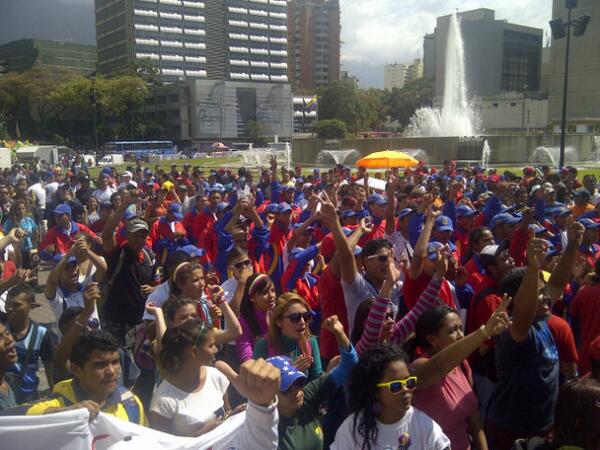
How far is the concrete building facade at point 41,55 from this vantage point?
123312 millimetres

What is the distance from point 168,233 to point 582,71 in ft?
273

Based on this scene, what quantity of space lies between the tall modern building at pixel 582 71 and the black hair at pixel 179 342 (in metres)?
78.3

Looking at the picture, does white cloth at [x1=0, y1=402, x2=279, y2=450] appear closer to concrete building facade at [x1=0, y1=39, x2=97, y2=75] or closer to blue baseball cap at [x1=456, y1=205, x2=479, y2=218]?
blue baseball cap at [x1=456, y1=205, x2=479, y2=218]

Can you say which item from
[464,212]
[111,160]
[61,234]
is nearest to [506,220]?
[464,212]

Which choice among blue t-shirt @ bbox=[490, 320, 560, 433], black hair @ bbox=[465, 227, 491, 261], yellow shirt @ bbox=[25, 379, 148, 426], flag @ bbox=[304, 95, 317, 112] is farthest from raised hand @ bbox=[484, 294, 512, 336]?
flag @ bbox=[304, 95, 317, 112]

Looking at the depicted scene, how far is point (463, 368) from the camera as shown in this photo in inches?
136

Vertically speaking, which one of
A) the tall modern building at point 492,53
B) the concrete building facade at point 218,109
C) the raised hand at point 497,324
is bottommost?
the raised hand at point 497,324

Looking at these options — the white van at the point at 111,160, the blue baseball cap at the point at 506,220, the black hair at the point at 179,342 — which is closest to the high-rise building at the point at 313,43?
the white van at the point at 111,160

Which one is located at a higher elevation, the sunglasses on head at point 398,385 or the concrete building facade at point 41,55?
the concrete building facade at point 41,55

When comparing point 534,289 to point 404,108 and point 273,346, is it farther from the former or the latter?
point 404,108

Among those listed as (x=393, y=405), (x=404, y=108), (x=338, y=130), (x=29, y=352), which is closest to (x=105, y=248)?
(x=29, y=352)

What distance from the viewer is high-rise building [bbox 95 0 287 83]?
106 metres

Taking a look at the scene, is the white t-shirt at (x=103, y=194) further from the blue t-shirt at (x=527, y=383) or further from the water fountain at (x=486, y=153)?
the water fountain at (x=486, y=153)

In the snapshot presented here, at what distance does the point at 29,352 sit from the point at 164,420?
157 centimetres
